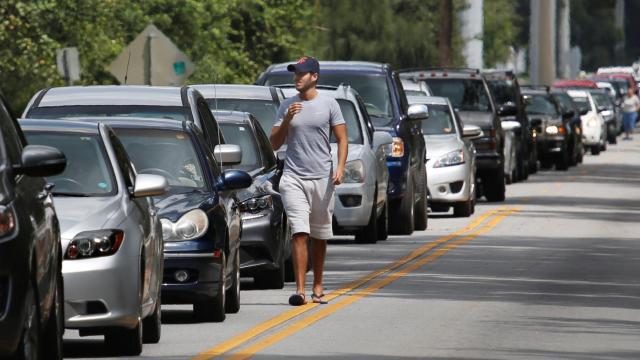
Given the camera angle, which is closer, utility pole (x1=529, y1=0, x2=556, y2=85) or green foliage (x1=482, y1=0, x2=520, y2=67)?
utility pole (x1=529, y1=0, x2=556, y2=85)

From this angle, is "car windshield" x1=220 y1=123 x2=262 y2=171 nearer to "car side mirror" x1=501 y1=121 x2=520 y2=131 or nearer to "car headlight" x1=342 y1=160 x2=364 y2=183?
"car headlight" x1=342 y1=160 x2=364 y2=183

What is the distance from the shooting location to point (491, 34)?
87250 millimetres

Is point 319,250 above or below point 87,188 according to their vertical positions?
below

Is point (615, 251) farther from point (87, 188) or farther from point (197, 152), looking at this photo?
point (87, 188)

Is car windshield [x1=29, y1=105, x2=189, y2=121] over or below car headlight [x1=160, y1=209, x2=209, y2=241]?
over

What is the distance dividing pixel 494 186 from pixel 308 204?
1869 centimetres

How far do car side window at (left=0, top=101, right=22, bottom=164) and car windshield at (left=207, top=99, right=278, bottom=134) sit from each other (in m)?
10.1

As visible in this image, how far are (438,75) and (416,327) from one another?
68.5 feet

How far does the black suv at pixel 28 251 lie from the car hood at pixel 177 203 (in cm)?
364

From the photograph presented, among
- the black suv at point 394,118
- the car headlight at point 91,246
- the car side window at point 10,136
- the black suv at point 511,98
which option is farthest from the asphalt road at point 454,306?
the black suv at point 511,98

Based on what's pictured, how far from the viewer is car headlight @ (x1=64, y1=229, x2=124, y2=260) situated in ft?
39.5

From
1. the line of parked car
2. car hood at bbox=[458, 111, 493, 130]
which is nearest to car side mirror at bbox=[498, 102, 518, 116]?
car hood at bbox=[458, 111, 493, 130]

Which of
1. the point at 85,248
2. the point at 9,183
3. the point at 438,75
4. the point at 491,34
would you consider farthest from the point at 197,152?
the point at 491,34

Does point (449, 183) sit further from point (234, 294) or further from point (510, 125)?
point (234, 294)
